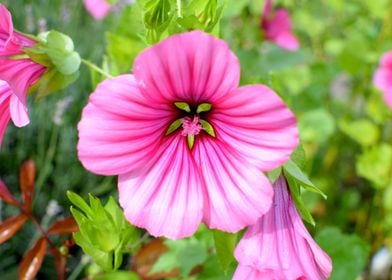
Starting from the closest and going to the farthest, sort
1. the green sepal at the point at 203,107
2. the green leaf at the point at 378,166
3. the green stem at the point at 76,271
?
the green sepal at the point at 203,107
the green stem at the point at 76,271
the green leaf at the point at 378,166

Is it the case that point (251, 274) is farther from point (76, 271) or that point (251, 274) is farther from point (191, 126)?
point (76, 271)

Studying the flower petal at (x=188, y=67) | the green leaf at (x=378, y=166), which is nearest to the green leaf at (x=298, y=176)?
the flower petal at (x=188, y=67)

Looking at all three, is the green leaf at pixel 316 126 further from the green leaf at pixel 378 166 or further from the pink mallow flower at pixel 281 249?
the pink mallow flower at pixel 281 249

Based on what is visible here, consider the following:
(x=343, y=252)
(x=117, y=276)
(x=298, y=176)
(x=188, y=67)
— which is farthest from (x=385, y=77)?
(x=188, y=67)

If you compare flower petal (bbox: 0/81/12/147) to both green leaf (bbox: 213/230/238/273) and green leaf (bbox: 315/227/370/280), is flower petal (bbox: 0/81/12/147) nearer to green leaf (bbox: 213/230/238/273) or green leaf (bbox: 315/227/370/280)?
green leaf (bbox: 213/230/238/273)

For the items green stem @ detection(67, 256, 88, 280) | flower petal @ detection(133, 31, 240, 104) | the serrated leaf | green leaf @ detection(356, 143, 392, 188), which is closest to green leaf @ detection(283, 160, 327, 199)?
flower petal @ detection(133, 31, 240, 104)
